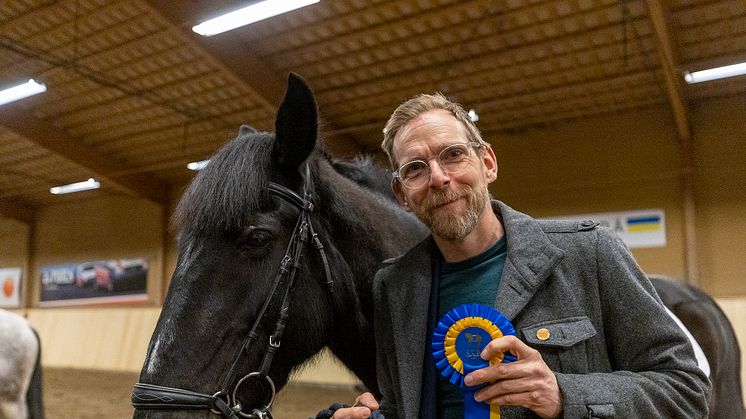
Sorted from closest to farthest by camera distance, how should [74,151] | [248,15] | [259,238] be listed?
1. [259,238]
2. [248,15]
3. [74,151]

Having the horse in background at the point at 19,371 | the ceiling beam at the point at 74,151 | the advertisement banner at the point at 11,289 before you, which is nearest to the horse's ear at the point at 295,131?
the horse in background at the point at 19,371

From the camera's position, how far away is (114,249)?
16875mm

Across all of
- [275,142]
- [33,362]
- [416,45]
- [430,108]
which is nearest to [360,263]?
[275,142]

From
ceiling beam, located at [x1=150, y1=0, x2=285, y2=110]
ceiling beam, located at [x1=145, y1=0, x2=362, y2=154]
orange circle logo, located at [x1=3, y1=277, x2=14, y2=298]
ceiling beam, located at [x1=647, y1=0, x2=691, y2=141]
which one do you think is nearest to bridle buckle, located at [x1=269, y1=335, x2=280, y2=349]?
ceiling beam, located at [x1=145, y1=0, x2=362, y2=154]

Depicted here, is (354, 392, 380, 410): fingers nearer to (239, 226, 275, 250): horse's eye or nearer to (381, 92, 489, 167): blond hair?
(239, 226, 275, 250): horse's eye

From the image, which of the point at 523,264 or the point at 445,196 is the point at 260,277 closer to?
the point at 445,196

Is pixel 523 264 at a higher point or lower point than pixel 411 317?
higher

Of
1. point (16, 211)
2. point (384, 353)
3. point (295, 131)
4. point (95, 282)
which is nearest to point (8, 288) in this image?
point (16, 211)

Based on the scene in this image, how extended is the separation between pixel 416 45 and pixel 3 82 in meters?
8.21

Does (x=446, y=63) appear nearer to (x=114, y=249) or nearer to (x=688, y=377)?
(x=688, y=377)

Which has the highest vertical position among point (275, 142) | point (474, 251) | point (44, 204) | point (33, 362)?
point (44, 204)

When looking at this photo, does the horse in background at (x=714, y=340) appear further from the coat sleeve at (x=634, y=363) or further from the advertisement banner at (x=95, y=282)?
the advertisement banner at (x=95, y=282)

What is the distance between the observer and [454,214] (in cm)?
144

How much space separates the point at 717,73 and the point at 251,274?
900cm
